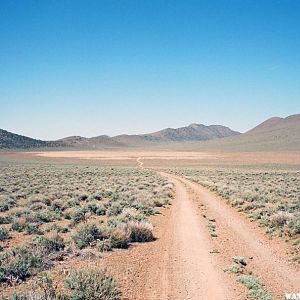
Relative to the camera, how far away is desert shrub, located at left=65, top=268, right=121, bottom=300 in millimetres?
7695

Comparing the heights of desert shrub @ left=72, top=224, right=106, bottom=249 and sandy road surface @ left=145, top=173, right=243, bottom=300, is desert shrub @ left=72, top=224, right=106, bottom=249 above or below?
above

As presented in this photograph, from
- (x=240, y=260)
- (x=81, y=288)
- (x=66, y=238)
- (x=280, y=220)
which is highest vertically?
(x=81, y=288)

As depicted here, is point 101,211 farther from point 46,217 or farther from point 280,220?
point 280,220

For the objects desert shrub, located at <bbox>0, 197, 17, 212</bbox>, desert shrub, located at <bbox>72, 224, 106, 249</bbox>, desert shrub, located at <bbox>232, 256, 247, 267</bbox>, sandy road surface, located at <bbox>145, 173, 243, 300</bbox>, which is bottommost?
desert shrub, located at <bbox>232, 256, 247, 267</bbox>

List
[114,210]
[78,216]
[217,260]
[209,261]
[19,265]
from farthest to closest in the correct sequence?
[114,210] → [78,216] → [217,260] → [209,261] → [19,265]

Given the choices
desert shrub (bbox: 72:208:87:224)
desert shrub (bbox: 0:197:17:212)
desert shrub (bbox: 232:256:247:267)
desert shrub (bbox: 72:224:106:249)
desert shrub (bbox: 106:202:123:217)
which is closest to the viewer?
desert shrub (bbox: 232:256:247:267)

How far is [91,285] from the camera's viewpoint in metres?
7.94

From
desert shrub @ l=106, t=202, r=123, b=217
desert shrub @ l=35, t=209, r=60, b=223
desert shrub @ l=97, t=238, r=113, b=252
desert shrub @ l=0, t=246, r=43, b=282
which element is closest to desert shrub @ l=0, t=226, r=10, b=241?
desert shrub @ l=35, t=209, r=60, b=223

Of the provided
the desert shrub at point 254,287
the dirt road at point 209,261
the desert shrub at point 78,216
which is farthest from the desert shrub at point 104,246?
the desert shrub at point 78,216

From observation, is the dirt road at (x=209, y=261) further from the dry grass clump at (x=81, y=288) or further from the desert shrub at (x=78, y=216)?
the desert shrub at (x=78, y=216)

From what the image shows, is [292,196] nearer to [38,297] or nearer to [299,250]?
[299,250]

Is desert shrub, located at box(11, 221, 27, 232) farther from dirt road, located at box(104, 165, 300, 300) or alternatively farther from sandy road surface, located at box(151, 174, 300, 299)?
sandy road surface, located at box(151, 174, 300, 299)

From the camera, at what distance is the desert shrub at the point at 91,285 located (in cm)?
770

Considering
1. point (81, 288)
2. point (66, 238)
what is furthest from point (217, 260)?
point (66, 238)
